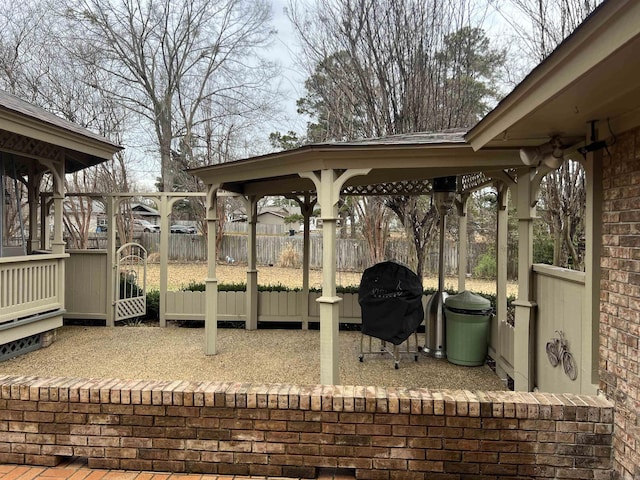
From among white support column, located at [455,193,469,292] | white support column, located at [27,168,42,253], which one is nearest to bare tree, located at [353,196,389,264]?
white support column, located at [455,193,469,292]

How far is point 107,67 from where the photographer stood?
14.6 metres

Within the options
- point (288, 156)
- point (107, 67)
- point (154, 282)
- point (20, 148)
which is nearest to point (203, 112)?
point (107, 67)

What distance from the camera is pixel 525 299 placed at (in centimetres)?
429

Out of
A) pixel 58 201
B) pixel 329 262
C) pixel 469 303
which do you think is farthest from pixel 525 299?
pixel 58 201

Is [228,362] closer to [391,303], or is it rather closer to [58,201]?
[391,303]

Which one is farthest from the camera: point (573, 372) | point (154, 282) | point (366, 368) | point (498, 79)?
point (154, 282)

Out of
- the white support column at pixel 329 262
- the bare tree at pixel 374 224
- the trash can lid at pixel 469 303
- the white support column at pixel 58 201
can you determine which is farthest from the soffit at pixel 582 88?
the bare tree at pixel 374 224

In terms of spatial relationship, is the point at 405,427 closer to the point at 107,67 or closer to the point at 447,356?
the point at 447,356

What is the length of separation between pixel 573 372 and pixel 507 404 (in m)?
1.28

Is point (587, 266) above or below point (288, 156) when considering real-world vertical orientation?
below

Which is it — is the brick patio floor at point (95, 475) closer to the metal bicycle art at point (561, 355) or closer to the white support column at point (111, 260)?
the metal bicycle art at point (561, 355)

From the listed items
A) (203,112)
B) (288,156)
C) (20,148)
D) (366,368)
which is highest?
(203,112)

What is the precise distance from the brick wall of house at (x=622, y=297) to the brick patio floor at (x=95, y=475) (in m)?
1.56

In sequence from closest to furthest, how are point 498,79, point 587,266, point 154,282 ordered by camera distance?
point 587,266, point 498,79, point 154,282
